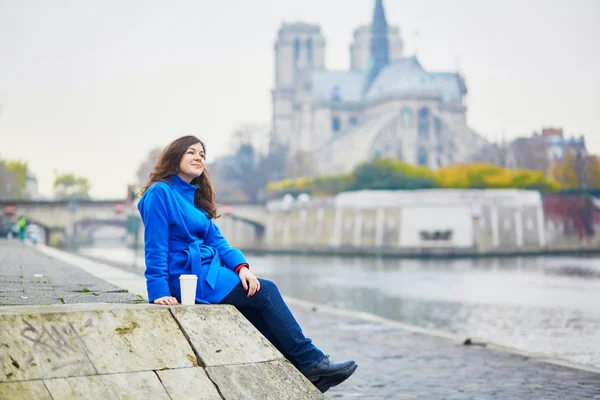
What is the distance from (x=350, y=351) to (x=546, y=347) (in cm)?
433

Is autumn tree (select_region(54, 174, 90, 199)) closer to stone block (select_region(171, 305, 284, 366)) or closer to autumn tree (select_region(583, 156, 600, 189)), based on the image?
autumn tree (select_region(583, 156, 600, 189))

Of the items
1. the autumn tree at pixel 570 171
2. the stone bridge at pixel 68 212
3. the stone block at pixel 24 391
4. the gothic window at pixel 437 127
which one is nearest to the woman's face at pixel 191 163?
the stone block at pixel 24 391

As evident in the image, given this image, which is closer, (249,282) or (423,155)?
(249,282)

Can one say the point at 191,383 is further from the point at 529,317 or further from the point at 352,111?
the point at 352,111

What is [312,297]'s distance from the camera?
22.8 m

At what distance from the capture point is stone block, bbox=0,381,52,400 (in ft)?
11.9

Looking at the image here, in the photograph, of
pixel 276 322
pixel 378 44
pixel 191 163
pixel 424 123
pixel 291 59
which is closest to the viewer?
pixel 276 322

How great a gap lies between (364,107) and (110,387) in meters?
94.0

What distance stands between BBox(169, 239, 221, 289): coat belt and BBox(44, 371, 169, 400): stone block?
0.86m

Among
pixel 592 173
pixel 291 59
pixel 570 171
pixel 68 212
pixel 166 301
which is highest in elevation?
pixel 291 59

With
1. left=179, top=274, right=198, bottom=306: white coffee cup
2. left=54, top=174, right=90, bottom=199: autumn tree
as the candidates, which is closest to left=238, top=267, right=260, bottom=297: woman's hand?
left=179, top=274, right=198, bottom=306: white coffee cup

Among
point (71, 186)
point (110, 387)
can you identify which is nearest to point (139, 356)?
point (110, 387)

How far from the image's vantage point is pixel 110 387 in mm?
3869

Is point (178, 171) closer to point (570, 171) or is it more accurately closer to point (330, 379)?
point (330, 379)
